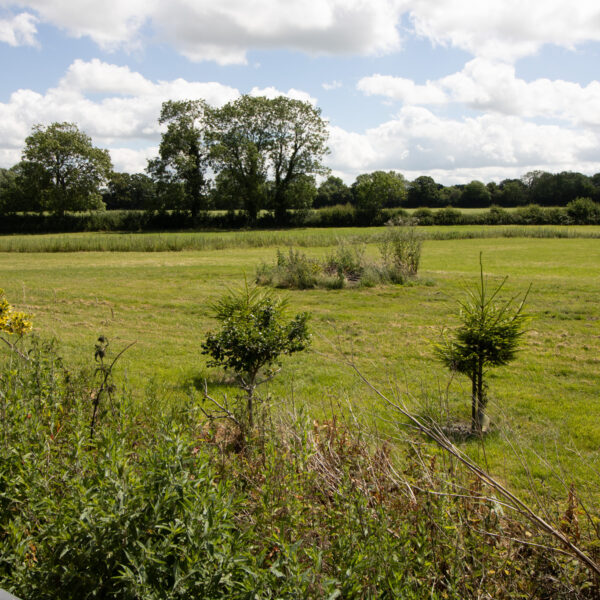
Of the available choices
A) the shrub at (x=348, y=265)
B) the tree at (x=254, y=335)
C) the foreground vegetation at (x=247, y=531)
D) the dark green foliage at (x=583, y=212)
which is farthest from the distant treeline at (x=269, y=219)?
the foreground vegetation at (x=247, y=531)

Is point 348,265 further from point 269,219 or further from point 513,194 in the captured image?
point 513,194

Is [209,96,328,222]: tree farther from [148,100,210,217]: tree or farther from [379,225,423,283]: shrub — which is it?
[379,225,423,283]: shrub

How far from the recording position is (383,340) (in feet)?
32.3

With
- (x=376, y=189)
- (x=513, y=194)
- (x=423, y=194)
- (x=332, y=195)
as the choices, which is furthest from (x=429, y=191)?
(x=376, y=189)

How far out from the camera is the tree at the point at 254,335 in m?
5.52

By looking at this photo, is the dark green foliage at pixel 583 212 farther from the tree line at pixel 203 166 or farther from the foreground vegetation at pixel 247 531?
the foreground vegetation at pixel 247 531

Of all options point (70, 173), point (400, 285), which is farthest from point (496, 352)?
point (70, 173)

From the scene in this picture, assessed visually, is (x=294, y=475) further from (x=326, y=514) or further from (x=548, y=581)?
(x=548, y=581)

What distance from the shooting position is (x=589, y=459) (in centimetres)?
489

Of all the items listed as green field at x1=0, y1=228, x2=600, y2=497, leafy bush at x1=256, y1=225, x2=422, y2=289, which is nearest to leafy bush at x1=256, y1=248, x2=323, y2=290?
leafy bush at x1=256, y1=225, x2=422, y2=289

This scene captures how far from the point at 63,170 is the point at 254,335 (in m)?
63.9

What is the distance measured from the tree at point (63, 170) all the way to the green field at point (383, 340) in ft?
129

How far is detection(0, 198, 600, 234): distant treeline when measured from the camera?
2292 inches

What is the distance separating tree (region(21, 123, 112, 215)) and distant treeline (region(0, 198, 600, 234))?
1661mm
